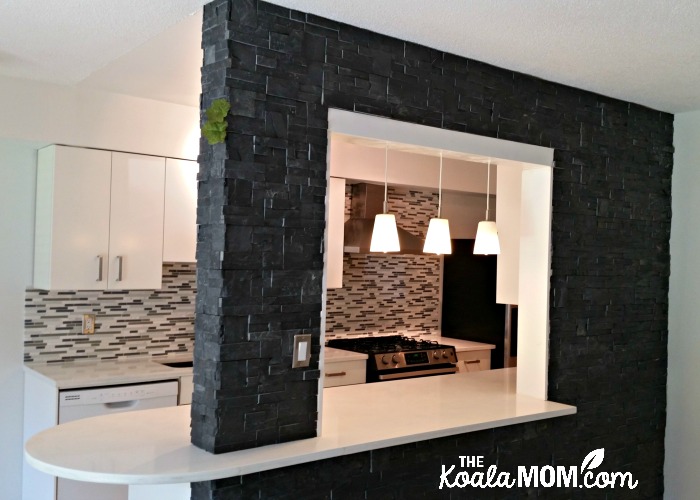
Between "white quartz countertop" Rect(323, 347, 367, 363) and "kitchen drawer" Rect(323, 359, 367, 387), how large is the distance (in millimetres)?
29

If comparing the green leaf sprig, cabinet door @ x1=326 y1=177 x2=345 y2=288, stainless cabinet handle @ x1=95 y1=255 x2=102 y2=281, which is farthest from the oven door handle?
the green leaf sprig

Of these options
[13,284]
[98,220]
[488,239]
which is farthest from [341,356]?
[13,284]

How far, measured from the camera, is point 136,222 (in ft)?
14.7

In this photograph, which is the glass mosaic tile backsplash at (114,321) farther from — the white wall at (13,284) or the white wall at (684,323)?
the white wall at (684,323)

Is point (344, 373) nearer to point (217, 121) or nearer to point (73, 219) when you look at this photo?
point (73, 219)

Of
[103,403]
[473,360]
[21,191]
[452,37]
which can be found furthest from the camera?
[473,360]

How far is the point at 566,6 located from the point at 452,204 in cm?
377

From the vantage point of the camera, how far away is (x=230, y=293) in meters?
2.58

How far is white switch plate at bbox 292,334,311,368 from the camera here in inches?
108

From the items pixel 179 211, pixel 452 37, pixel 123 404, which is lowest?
pixel 123 404

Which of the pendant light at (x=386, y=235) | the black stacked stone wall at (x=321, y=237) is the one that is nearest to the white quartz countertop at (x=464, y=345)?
the black stacked stone wall at (x=321, y=237)

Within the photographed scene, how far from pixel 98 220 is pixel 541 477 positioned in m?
2.95

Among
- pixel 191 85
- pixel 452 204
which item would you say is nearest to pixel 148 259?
pixel 191 85

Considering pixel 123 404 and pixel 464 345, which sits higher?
pixel 464 345
